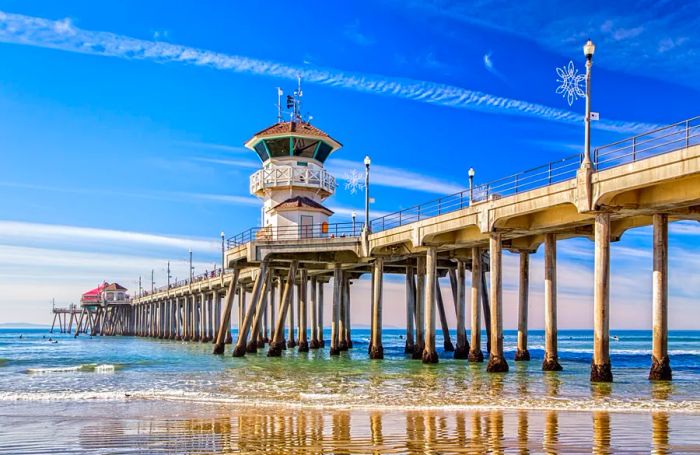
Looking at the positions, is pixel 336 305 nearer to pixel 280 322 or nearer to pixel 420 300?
pixel 280 322

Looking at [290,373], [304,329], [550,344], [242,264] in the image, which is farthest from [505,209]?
[304,329]

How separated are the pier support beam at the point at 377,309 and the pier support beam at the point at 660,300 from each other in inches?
654

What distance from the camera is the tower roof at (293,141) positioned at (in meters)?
A: 48.7

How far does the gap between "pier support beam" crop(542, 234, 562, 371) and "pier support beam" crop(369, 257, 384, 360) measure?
10715 millimetres

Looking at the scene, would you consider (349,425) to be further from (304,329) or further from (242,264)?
(304,329)

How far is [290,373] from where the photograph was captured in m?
30.2

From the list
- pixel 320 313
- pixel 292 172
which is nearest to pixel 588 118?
pixel 292 172

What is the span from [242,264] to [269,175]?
20.4 feet

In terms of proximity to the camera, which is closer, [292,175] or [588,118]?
[588,118]

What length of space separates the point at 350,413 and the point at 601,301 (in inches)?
380

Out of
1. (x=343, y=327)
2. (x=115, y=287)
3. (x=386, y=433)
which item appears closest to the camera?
(x=386, y=433)

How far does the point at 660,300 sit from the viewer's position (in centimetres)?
2309


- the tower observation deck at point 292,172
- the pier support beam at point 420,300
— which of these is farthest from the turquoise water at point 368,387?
the tower observation deck at point 292,172

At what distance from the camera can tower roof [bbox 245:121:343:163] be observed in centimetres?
4869
